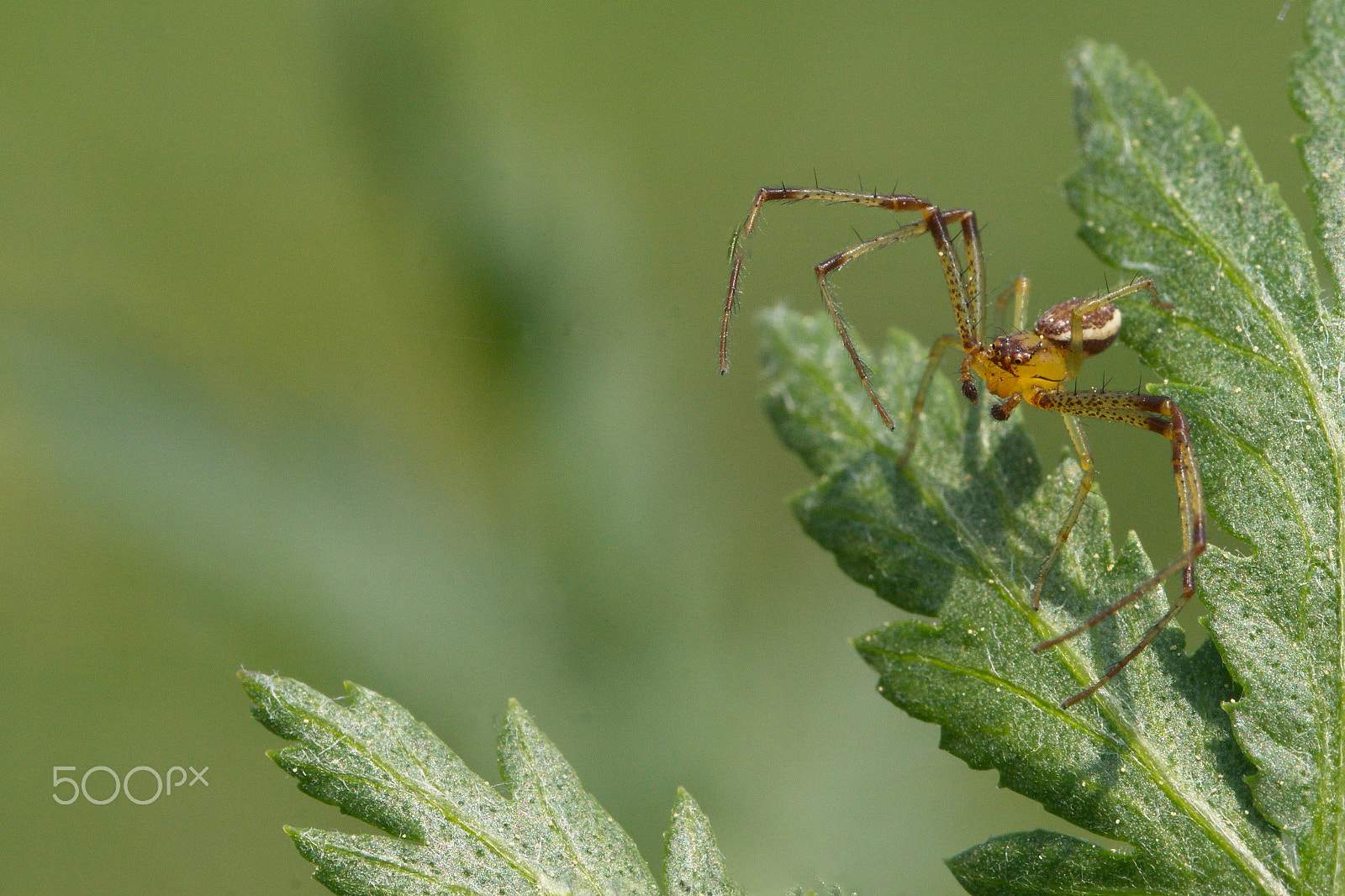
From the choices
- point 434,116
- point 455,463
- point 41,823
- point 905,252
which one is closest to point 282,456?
point 455,463

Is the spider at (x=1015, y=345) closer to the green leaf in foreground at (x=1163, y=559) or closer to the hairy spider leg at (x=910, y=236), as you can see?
the hairy spider leg at (x=910, y=236)

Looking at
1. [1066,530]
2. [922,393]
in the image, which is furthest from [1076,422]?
[1066,530]

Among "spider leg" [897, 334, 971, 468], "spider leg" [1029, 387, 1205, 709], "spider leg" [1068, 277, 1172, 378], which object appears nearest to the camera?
"spider leg" [1029, 387, 1205, 709]

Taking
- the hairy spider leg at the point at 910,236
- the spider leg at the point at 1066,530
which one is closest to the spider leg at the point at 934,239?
the hairy spider leg at the point at 910,236

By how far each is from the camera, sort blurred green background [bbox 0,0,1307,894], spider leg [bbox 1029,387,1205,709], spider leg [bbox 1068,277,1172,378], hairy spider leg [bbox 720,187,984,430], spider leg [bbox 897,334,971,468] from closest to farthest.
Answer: spider leg [bbox 1029,387,1205,709]
spider leg [bbox 897,334,971,468]
spider leg [bbox 1068,277,1172,378]
hairy spider leg [bbox 720,187,984,430]
blurred green background [bbox 0,0,1307,894]

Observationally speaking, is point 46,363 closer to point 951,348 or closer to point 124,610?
point 124,610

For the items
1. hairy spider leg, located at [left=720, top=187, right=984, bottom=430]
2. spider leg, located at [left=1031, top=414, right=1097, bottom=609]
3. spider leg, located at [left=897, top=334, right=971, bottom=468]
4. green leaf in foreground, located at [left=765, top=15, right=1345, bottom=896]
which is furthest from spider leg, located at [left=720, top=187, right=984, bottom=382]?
spider leg, located at [left=1031, top=414, right=1097, bottom=609]

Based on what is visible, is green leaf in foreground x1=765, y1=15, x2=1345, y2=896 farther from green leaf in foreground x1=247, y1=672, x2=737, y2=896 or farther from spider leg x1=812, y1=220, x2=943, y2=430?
green leaf in foreground x1=247, y1=672, x2=737, y2=896
